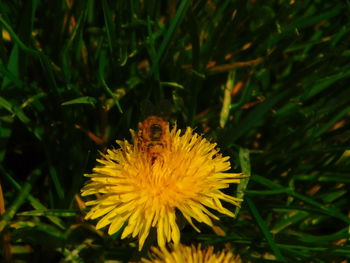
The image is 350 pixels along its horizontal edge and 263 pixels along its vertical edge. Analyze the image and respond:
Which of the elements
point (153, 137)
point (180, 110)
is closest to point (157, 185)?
point (153, 137)

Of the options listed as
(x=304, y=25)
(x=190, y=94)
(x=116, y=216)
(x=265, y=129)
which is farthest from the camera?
(x=265, y=129)

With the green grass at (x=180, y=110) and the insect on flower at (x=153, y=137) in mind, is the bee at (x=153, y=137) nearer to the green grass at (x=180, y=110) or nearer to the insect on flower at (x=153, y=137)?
the insect on flower at (x=153, y=137)

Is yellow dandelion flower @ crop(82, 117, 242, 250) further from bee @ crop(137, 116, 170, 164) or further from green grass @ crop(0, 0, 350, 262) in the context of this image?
green grass @ crop(0, 0, 350, 262)

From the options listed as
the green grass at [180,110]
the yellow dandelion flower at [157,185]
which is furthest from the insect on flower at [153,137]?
the green grass at [180,110]

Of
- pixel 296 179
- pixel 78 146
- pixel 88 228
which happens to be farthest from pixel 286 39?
pixel 88 228

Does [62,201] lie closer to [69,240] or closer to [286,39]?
[69,240]

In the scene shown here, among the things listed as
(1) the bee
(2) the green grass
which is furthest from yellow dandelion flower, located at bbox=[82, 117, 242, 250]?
(2) the green grass
